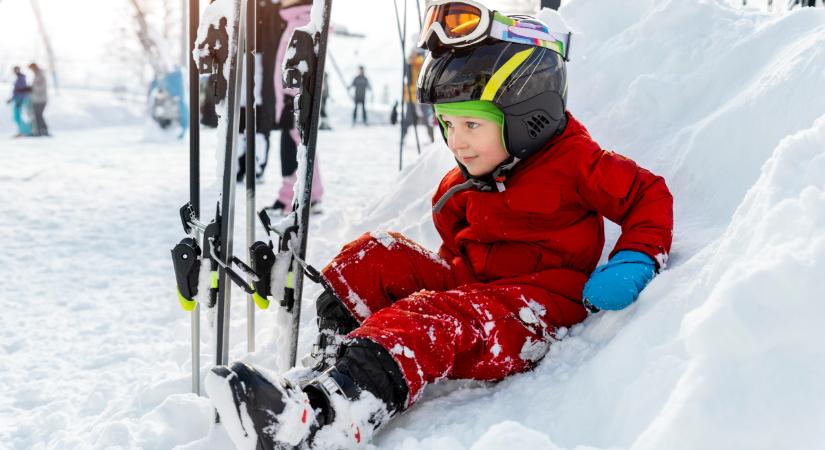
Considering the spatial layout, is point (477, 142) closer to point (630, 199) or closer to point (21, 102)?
point (630, 199)

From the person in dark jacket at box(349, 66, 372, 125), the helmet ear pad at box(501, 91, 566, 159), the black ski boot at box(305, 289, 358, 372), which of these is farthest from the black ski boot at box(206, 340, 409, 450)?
the person in dark jacket at box(349, 66, 372, 125)

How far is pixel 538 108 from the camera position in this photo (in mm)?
1964

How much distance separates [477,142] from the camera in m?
1.99

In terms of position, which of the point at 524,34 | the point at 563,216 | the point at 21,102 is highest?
the point at 524,34

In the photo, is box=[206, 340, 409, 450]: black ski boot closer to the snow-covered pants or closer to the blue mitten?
the snow-covered pants

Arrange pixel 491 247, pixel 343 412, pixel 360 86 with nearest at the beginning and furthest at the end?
pixel 343 412
pixel 491 247
pixel 360 86

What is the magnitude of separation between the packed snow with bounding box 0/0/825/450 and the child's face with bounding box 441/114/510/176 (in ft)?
1.85

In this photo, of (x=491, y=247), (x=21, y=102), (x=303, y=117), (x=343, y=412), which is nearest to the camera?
(x=343, y=412)

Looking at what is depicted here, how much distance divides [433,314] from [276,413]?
48 centimetres

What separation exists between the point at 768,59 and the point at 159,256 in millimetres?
3487

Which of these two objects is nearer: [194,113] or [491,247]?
[194,113]

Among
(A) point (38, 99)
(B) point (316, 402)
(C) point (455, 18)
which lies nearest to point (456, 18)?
(C) point (455, 18)

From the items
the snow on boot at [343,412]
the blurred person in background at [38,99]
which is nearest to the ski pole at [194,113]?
the snow on boot at [343,412]

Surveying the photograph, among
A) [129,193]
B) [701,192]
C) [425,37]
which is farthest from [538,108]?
[129,193]
